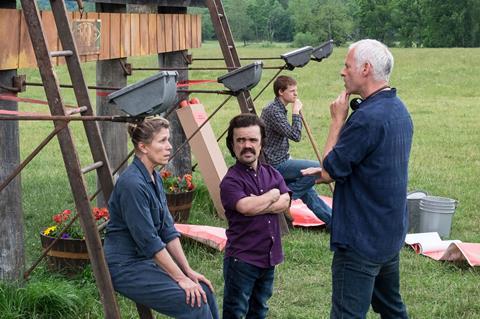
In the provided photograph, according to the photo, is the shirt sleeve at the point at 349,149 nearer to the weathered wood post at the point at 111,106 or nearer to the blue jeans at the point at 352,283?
the blue jeans at the point at 352,283

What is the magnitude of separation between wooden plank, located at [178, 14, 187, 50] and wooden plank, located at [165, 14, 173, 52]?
0.32 meters

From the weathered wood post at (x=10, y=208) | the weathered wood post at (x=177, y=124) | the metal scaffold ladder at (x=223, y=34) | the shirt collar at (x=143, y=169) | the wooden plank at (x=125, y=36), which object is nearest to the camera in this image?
the shirt collar at (x=143, y=169)

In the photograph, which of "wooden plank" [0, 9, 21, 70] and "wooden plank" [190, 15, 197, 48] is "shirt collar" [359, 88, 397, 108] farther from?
"wooden plank" [190, 15, 197, 48]

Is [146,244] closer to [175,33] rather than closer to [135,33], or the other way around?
[135,33]

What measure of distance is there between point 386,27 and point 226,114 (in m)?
73.3

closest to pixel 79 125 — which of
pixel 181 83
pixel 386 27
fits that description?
pixel 181 83

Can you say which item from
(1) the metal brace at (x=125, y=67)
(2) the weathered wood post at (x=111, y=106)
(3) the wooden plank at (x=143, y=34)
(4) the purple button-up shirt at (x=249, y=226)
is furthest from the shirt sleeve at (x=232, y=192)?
(3) the wooden plank at (x=143, y=34)

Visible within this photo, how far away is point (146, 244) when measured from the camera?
412 cm

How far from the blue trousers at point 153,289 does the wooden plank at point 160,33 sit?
15.3 feet

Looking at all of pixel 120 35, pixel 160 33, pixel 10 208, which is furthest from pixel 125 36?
pixel 10 208

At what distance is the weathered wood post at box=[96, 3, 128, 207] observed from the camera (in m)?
7.80

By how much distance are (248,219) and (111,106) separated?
353 cm

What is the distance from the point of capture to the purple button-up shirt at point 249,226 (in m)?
4.64

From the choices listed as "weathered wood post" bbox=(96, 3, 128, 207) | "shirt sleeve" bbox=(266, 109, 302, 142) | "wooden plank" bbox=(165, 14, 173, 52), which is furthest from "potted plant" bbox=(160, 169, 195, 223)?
"wooden plank" bbox=(165, 14, 173, 52)
